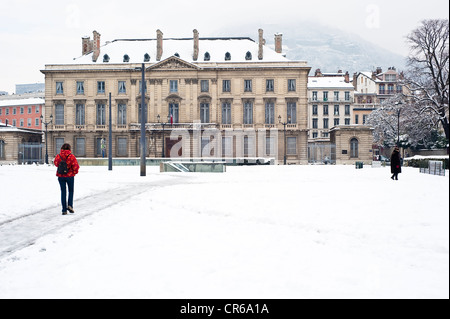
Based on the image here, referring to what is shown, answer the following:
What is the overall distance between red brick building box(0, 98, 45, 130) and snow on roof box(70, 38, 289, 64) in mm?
41373

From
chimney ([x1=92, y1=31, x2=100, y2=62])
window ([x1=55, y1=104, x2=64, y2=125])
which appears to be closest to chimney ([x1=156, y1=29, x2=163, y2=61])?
chimney ([x1=92, y1=31, x2=100, y2=62])

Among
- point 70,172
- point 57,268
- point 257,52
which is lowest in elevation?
point 57,268

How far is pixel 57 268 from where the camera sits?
5523 mm

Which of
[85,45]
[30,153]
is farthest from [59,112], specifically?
[85,45]

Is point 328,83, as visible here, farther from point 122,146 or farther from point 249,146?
point 122,146

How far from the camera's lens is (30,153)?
5759cm

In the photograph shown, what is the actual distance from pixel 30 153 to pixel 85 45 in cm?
1698

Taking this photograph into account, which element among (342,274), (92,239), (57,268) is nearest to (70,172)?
(92,239)

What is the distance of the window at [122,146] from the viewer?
5750 cm

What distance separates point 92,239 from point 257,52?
53369mm

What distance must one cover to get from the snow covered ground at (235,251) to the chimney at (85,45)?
54832 mm

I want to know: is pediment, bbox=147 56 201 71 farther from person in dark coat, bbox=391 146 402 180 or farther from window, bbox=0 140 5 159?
person in dark coat, bbox=391 146 402 180

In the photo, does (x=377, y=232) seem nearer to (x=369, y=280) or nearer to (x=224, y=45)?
(x=369, y=280)

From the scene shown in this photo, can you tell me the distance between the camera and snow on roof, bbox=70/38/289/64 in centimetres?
5762
